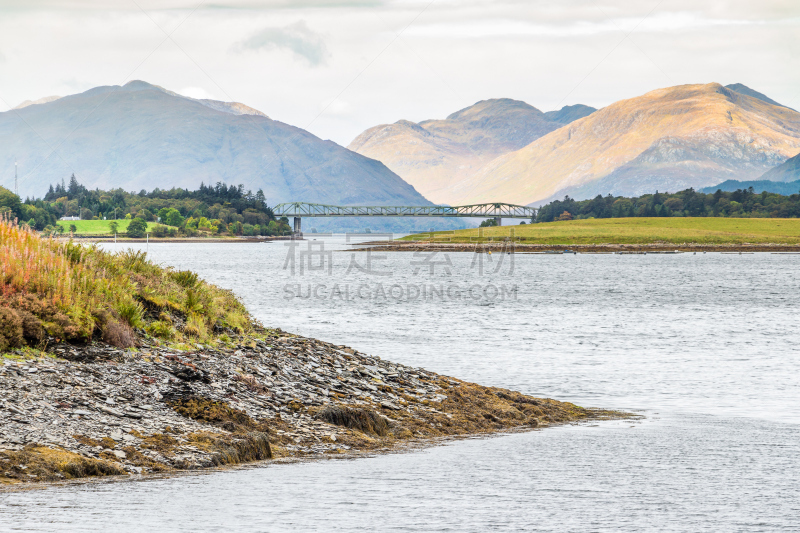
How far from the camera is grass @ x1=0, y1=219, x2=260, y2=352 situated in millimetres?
17438

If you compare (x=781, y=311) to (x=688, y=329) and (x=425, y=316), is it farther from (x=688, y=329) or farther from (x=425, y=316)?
(x=425, y=316)

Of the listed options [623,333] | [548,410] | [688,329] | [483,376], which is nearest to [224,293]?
[483,376]

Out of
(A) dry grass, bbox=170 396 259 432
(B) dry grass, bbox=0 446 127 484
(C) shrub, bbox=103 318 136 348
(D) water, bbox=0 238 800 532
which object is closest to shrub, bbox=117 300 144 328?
(C) shrub, bbox=103 318 136 348

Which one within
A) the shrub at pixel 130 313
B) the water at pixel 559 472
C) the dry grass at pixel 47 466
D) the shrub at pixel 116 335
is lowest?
the water at pixel 559 472

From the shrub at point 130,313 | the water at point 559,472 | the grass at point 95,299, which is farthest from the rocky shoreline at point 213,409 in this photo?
the water at point 559,472

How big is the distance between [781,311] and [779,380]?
3923 cm

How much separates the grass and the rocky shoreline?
561mm

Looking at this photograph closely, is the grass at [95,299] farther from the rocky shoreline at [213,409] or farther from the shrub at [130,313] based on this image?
the rocky shoreline at [213,409]

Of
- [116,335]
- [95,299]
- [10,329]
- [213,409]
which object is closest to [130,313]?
[95,299]

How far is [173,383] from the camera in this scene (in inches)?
672

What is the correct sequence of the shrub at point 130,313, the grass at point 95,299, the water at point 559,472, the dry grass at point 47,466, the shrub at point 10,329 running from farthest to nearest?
the shrub at point 130,313 → the grass at point 95,299 → the shrub at point 10,329 → the dry grass at point 47,466 → the water at point 559,472

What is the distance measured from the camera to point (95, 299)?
1909cm

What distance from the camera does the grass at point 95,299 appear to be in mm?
17438

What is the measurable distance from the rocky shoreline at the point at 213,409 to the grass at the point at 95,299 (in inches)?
22.1
